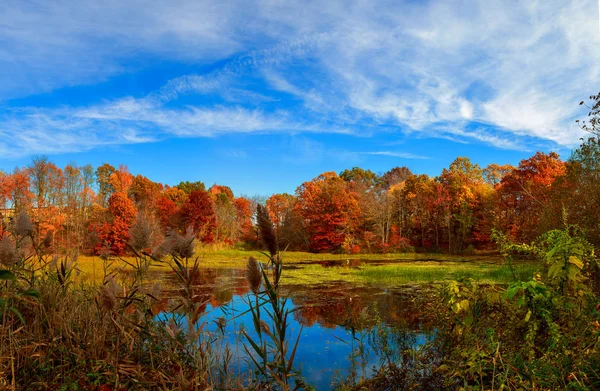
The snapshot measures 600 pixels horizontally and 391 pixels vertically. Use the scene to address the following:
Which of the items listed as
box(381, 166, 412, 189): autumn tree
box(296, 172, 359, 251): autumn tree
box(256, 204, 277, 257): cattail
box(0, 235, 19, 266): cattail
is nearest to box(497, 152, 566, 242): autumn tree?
box(296, 172, 359, 251): autumn tree

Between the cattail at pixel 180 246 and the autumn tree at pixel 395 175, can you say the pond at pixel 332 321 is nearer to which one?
the cattail at pixel 180 246

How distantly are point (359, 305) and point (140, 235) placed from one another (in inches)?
283

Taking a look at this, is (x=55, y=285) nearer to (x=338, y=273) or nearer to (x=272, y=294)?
(x=272, y=294)

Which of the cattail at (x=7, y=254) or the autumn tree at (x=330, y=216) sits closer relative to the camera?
the cattail at (x=7, y=254)

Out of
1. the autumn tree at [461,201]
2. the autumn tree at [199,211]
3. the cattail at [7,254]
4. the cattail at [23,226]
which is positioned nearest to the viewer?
the cattail at [7,254]

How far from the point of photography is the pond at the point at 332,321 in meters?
4.53

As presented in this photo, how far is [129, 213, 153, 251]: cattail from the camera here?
9.85 feet

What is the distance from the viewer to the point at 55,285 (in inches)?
129

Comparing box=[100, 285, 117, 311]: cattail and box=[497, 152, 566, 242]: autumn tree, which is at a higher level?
box=[497, 152, 566, 242]: autumn tree

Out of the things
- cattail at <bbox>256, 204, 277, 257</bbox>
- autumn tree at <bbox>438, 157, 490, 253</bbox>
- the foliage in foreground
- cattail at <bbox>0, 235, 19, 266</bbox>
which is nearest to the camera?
cattail at <bbox>256, 204, 277, 257</bbox>

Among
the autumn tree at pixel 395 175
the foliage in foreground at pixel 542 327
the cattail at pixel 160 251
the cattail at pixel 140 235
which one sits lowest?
the foliage in foreground at pixel 542 327

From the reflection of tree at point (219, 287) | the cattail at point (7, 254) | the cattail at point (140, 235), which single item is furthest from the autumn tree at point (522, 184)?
the cattail at point (7, 254)

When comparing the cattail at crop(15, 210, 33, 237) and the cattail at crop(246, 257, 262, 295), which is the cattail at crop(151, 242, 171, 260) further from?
the cattail at crop(15, 210, 33, 237)

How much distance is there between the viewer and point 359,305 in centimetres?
920
